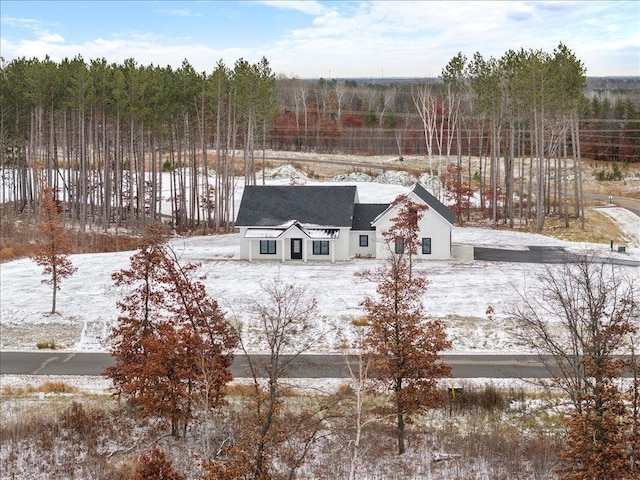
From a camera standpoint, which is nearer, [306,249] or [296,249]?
[306,249]

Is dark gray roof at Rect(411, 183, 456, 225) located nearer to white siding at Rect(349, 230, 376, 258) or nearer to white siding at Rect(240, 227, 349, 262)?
white siding at Rect(349, 230, 376, 258)

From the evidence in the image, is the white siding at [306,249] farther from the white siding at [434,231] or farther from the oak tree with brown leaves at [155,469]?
the oak tree with brown leaves at [155,469]

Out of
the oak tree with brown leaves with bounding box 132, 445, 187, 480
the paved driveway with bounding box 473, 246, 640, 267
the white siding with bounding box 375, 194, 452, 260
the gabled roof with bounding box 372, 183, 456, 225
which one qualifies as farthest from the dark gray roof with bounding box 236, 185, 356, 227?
the oak tree with brown leaves with bounding box 132, 445, 187, 480

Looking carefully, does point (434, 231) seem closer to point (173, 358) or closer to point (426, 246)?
point (426, 246)

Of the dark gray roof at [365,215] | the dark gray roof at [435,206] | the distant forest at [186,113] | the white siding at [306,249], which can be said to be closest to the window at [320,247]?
the white siding at [306,249]

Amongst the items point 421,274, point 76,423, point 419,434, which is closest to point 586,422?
point 419,434

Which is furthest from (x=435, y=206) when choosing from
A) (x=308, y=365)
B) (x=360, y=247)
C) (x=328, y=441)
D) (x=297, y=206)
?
(x=328, y=441)
